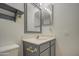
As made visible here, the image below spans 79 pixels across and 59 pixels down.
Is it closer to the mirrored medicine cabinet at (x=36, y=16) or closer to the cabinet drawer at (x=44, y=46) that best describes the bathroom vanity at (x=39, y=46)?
the cabinet drawer at (x=44, y=46)

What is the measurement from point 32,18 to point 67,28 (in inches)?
18.2

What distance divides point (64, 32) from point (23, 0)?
66 cm

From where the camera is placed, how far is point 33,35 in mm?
1311

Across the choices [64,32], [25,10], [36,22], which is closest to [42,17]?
[36,22]

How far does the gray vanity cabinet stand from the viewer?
1279mm

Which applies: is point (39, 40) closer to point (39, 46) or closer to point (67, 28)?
point (39, 46)

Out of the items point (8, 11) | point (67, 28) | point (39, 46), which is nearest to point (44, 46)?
point (39, 46)

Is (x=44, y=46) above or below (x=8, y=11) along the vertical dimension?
below

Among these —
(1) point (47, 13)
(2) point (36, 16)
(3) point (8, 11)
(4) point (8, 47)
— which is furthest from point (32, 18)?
(4) point (8, 47)

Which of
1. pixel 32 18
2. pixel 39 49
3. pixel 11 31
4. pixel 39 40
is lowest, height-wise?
pixel 39 49

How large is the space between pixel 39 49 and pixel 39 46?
0.04 m

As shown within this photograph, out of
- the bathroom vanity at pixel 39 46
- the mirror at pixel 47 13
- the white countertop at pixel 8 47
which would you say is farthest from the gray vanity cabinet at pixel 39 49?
the mirror at pixel 47 13

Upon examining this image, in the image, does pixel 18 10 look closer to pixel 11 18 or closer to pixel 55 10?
pixel 11 18

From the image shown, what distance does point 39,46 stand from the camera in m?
1.27
